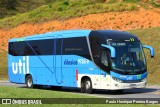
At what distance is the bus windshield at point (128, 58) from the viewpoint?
22.9 m

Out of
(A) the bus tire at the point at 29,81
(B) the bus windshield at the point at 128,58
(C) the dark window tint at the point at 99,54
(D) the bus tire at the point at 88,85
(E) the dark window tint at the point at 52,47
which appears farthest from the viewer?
(A) the bus tire at the point at 29,81

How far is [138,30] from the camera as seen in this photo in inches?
1750

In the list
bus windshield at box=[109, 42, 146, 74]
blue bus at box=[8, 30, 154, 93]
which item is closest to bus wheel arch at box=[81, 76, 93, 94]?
blue bus at box=[8, 30, 154, 93]

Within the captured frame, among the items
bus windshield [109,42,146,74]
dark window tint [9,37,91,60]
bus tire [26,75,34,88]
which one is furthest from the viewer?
bus tire [26,75,34,88]

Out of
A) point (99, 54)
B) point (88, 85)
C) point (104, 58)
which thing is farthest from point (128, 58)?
point (88, 85)

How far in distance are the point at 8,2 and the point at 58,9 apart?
32.9 m

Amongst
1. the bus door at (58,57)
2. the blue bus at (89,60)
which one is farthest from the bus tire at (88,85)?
the bus door at (58,57)

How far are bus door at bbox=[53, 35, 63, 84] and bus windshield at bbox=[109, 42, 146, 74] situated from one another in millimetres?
4131

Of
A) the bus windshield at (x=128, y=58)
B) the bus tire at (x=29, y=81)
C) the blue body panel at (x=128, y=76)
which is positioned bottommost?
the bus tire at (x=29, y=81)

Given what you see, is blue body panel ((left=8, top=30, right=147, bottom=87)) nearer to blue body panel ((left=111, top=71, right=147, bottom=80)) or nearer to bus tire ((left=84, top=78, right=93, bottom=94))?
blue body panel ((left=111, top=71, right=147, bottom=80))

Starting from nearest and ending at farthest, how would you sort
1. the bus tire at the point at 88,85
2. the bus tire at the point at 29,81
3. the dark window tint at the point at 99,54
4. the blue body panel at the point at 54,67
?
the dark window tint at the point at 99,54, the bus tire at the point at 88,85, the blue body panel at the point at 54,67, the bus tire at the point at 29,81

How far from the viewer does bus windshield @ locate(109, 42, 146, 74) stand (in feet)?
75.0

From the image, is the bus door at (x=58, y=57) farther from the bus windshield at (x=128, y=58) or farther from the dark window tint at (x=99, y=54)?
the bus windshield at (x=128, y=58)

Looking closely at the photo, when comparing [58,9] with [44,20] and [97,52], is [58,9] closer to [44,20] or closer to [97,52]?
[44,20]
